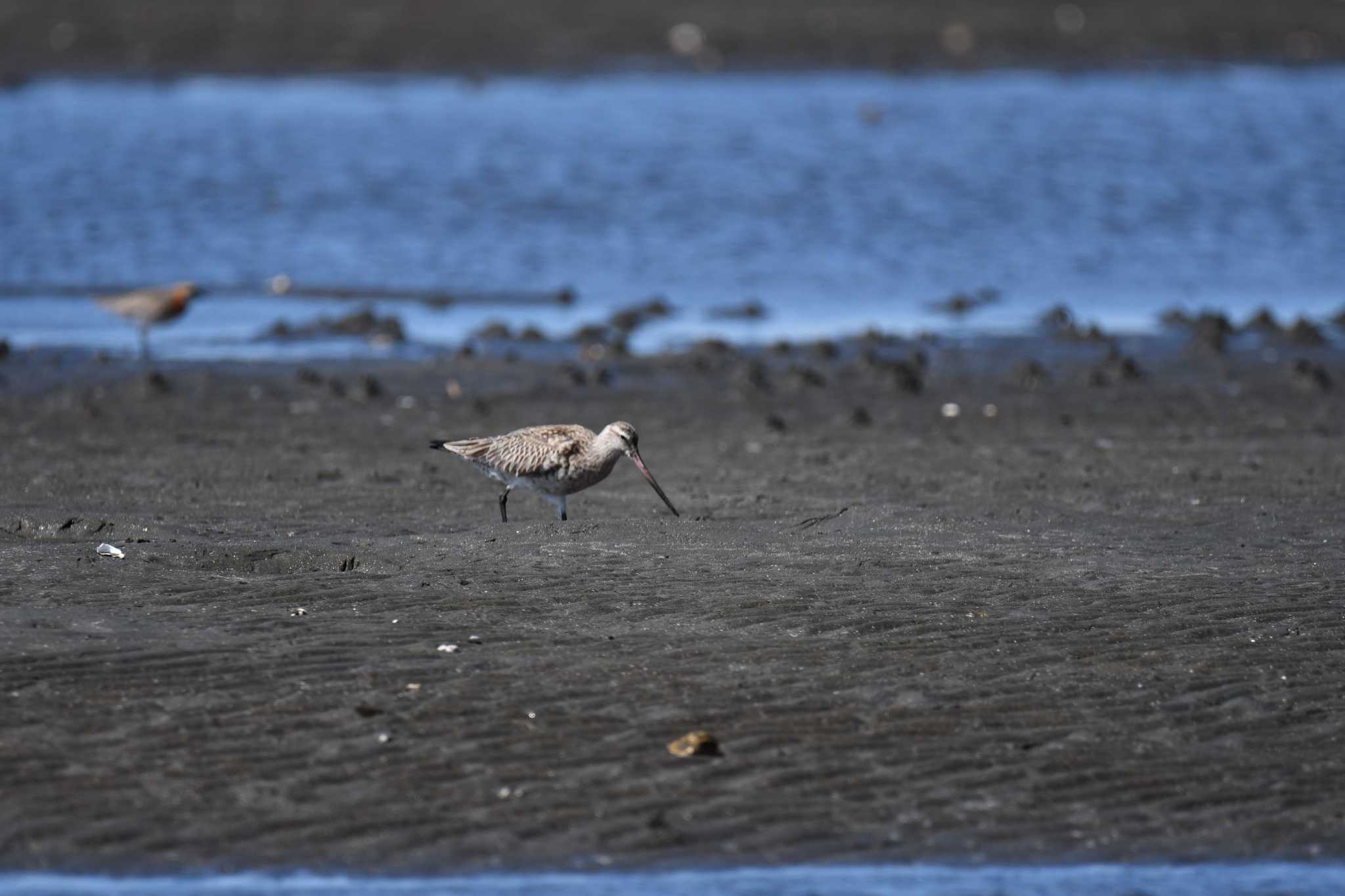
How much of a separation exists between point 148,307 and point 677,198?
9.57 m

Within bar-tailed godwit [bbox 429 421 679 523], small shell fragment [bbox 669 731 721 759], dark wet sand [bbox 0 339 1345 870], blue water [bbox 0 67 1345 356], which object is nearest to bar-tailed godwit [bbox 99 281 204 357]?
blue water [bbox 0 67 1345 356]

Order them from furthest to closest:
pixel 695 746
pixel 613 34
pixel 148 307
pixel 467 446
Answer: pixel 613 34
pixel 148 307
pixel 467 446
pixel 695 746

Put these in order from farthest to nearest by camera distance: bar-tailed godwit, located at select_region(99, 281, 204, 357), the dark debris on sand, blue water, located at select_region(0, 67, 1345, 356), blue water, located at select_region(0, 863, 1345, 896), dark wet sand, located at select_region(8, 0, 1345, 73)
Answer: dark wet sand, located at select_region(8, 0, 1345, 73) < blue water, located at select_region(0, 67, 1345, 356) < the dark debris on sand < bar-tailed godwit, located at select_region(99, 281, 204, 357) < blue water, located at select_region(0, 863, 1345, 896)

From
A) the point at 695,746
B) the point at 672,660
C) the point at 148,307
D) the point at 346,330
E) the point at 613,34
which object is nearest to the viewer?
the point at 695,746

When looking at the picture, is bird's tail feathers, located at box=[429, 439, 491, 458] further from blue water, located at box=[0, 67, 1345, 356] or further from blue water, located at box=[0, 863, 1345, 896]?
blue water, located at box=[0, 67, 1345, 356]

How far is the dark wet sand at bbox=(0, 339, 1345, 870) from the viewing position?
6.70 meters

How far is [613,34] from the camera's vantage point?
3834 cm

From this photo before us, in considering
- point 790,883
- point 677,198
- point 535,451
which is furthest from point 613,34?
point 790,883

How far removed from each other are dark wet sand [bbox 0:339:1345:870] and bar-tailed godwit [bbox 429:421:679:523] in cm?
26

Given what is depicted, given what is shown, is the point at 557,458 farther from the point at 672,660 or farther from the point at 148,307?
the point at 148,307

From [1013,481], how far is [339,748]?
5853 mm

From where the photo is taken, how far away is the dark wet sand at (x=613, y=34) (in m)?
36.2

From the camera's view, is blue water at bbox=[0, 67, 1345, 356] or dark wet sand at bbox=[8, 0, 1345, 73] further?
dark wet sand at bbox=[8, 0, 1345, 73]

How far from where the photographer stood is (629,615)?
8.52 m
